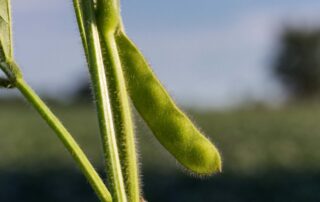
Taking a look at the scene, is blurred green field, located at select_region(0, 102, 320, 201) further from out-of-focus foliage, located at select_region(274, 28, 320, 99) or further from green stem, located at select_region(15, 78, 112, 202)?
out-of-focus foliage, located at select_region(274, 28, 320, 99)

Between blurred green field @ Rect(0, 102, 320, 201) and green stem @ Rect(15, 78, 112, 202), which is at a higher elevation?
green stem @ Rect(15, 78, 112, 202)

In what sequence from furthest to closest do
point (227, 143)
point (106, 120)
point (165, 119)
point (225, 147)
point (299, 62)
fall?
point (299, 62), point (227, 143), point (225, 147), point (165, 119), point (106, 120)

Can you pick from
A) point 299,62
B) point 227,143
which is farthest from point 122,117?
point 299,62

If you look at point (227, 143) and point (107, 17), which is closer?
point (107, 17)

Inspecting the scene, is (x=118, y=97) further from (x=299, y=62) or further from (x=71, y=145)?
(x=299, y=62)

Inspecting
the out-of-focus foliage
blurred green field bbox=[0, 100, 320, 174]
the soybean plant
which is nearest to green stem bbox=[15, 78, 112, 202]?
the soybean plant

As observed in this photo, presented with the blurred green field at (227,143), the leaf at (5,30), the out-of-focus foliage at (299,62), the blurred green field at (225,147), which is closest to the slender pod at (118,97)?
the leaf at (5,30)

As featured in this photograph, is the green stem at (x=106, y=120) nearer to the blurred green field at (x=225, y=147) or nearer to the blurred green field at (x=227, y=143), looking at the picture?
the blurred green field at (x=227, y=143)
